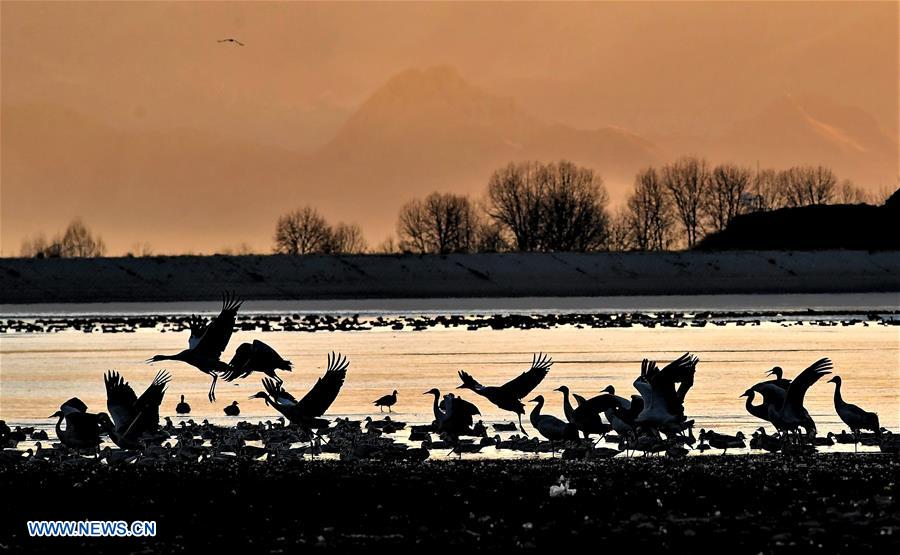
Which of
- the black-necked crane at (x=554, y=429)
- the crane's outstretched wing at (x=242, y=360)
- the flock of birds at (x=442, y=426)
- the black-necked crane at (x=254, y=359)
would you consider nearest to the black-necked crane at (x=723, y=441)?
the flock of birds at (x=442, y=426)

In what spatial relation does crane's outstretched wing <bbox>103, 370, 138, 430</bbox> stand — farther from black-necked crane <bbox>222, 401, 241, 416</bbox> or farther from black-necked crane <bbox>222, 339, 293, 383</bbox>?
black-necked crane <bbox>222, 401, 241, 416</bbox>

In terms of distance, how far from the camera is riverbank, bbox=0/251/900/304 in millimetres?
88938

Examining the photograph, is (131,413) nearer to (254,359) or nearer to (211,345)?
(211,345)

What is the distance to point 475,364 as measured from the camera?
3162 centimetres

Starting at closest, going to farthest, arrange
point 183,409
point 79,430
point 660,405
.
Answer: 1. point 79,430
2. point 660,405
3. point 183,409

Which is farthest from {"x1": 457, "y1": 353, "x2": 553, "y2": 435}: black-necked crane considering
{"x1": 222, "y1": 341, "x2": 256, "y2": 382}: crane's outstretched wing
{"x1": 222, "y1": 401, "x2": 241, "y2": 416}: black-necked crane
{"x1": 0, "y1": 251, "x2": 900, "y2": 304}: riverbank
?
{"x1": 0, "y1": 251, "x2": 900, "y2": 304}: riverbank

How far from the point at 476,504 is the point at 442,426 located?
423 cm

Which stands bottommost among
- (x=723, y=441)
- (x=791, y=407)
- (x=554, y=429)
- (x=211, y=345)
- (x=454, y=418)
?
(x=723, y=441)

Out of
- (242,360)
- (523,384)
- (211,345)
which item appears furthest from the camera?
(523,384)

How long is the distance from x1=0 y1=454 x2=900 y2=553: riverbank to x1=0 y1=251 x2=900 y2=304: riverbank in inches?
2761

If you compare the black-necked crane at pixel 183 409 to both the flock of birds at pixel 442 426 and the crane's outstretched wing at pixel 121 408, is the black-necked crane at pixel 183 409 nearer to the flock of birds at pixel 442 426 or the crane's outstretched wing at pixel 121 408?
the flock of birds at pixel 442 426

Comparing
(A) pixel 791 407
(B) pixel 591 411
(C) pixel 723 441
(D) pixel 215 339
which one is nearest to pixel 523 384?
(B) pixel 591 411

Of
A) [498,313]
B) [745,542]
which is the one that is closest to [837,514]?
[745,542]

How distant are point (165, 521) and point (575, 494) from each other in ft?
12.4
